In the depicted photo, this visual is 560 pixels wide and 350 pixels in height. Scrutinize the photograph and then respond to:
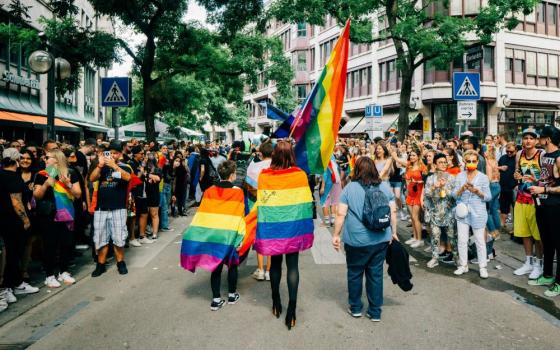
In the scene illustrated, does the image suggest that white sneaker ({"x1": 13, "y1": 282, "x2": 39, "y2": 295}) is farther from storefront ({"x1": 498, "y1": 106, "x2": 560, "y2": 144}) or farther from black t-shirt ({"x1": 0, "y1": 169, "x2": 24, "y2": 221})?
storefront ({"x1": 498, "y1": 106, "x2": 560, "y2": 144})

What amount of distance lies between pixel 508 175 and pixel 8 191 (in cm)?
926

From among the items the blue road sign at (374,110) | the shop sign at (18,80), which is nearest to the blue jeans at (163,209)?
the blue road sign at (374,110)

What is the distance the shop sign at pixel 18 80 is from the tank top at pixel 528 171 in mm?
23463

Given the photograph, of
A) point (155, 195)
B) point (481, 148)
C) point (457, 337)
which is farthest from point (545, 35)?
point (457, 337)

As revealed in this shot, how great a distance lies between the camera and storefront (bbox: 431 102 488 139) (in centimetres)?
3047

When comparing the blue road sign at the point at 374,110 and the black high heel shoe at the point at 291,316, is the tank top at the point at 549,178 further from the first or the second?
the blue road sign at the point at 374,110

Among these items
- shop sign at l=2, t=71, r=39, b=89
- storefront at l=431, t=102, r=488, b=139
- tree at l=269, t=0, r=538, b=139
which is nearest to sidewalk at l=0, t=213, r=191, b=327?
tree at l=269, t=0, r=538, b=139

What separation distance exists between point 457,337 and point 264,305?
6.97ft

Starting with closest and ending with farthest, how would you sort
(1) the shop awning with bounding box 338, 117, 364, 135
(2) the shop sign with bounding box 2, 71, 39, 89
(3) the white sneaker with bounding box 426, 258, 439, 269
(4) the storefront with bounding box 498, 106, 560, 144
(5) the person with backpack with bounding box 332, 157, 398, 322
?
(5) the person with backpack with bounding box 332, 157, 398, 322, (3) the white sneaker with bounding box 426, 258, 439, 269, (2) the shop sign with bounding box 2, 71, 39, 89, (4) the storefront with bounding box 498, 106, 560, 144, (1) the shop awning with bounding box 338, 117, 364, 135

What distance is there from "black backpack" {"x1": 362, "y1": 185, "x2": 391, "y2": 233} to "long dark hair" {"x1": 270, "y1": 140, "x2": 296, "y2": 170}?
0.88 m

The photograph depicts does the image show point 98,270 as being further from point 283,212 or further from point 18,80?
point 18,80

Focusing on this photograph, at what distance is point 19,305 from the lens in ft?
19.3

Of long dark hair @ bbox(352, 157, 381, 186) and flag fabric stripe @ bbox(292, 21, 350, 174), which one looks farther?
flag fabric stripe @ bbox(292, 21, 350, 174)

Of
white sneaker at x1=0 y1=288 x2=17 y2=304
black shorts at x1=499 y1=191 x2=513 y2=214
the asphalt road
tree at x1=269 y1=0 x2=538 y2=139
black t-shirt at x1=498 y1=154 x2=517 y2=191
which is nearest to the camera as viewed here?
the asphalt road
